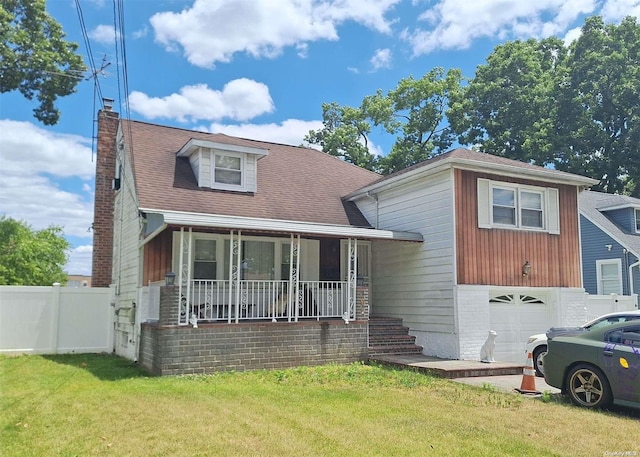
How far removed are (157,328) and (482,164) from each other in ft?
27.5

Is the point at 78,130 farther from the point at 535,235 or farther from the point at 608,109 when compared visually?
the point at 608,109

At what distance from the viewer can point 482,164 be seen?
13023mm

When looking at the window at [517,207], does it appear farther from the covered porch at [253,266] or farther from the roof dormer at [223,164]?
the roof dormer at [223,164]

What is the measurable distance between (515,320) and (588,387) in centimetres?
607

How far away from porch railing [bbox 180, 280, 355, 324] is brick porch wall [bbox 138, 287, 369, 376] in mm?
350

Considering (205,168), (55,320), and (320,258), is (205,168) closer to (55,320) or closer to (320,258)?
(320,258)

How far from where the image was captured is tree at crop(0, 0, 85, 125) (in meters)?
20.0

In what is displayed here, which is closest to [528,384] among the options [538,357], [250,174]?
[538,357]

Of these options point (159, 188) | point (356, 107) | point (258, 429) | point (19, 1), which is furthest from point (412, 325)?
point (356, 107)

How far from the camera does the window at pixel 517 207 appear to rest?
1345 cm

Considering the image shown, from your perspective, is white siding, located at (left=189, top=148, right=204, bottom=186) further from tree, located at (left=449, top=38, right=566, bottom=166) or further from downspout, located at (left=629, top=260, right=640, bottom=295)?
tree, located at (left=449, top=38, right=566, bottom=166)

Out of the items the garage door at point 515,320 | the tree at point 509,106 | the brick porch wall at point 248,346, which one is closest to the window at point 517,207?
the garage door at point 515,320

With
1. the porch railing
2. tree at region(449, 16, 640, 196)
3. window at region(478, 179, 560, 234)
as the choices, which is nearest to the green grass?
the porch railing

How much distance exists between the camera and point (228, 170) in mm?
14992
